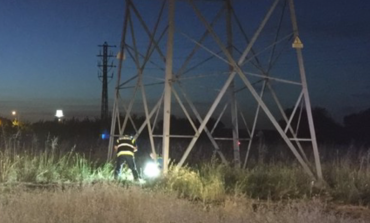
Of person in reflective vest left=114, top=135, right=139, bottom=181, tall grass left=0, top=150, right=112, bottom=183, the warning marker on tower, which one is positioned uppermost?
the warning marker on tower

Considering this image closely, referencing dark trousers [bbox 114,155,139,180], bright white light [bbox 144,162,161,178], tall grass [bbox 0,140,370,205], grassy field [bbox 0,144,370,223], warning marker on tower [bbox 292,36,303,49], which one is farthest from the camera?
dark trousers [bbox 114,155,139,180]

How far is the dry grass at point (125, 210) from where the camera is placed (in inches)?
386

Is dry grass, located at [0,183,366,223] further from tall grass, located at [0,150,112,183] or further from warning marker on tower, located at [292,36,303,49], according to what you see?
warning marker on tower, located at [292,36,303,49]

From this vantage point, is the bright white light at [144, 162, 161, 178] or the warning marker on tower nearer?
the bright white light at [144, 162, 161, 178]

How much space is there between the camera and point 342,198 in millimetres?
14984

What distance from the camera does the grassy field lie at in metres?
10.1

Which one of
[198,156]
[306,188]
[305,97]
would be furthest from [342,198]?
[198,156]

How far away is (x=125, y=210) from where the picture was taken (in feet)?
34.6

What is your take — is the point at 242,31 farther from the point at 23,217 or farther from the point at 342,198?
the point at 23,217

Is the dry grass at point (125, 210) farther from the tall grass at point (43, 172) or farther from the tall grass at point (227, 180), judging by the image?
the tall grass at point (43, 172)

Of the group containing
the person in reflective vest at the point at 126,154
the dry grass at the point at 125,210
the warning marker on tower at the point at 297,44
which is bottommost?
the dry grass at the point at 125,210

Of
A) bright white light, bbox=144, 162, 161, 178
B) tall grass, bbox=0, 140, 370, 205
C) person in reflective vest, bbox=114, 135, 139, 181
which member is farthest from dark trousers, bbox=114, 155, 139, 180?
bright white light, bbox=144, 162, 161, 178

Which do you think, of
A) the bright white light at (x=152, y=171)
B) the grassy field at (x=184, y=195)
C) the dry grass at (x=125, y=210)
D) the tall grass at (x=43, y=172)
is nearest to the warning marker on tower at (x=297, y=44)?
the grassy field at (x=184, y=195)

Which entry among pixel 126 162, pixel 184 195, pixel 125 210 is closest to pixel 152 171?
pixel 126 162
